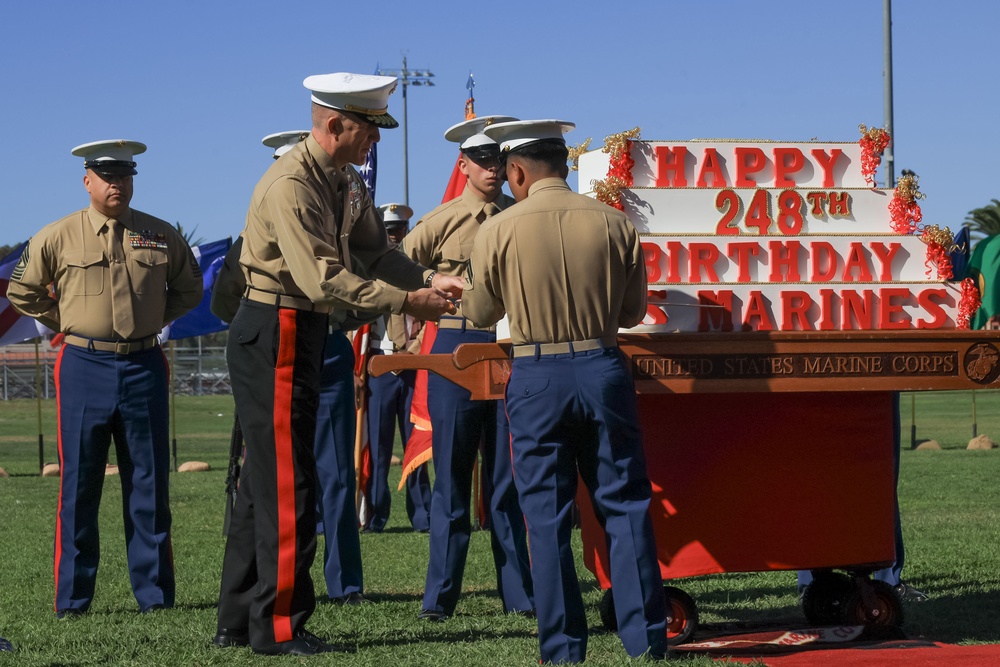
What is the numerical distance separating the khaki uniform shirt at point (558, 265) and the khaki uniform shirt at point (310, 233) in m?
0.50

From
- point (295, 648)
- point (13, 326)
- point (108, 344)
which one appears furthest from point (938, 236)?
point (13, 326)

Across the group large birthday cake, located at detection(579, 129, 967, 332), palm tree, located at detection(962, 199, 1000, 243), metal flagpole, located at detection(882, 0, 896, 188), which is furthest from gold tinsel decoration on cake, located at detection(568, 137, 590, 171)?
palm tree, located at detection(962, 199, 1000, 243)

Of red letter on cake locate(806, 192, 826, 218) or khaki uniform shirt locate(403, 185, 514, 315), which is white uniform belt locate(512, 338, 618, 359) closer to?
red letter on cake locate(806, 192, 826, 218)

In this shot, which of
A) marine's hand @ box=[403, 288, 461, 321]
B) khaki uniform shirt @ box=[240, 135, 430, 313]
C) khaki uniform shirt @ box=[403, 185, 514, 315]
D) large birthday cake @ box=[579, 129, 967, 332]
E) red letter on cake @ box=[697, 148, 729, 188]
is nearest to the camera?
khaki uniform shirt @ box=[240, 135, 430, 313]

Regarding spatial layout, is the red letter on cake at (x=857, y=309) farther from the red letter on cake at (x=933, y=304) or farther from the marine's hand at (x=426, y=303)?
the marine's hand at (x=426, y=303)

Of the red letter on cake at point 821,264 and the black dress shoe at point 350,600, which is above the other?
the red letter on cake at point 821,264

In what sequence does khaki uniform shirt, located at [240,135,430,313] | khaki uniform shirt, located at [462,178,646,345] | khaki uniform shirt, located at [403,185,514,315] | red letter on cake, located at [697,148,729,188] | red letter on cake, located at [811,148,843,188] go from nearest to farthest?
1. khaki uniform shirt, located at [462,178,646,345]
2. khaki uniform shirt, located at [240,135,430,313]
3. red letter on cake, located at [697,148,729,188]
4. red letter on cake, located at [811,148,843,188]
5. khaki uniform shirt, located at [403,185,514,315]

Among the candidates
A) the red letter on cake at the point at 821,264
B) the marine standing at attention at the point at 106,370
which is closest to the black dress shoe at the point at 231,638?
the marine standing at attention at the point at 106,370

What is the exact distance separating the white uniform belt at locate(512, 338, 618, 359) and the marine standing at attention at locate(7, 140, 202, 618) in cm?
266

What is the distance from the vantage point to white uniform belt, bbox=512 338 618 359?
5.21 m

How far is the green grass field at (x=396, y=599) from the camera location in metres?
5.74

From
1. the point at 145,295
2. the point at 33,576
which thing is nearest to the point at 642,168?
the point at 145,295

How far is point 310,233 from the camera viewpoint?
5.54 metres

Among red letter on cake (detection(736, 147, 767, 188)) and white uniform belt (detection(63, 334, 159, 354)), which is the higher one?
red letter on cake (detection(736, 147, 767, 188))
